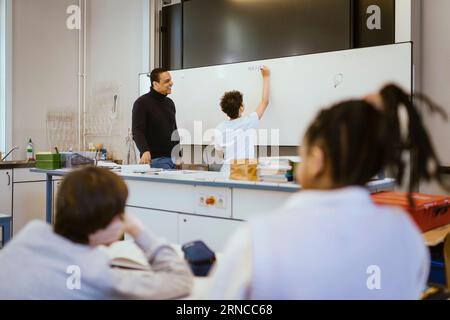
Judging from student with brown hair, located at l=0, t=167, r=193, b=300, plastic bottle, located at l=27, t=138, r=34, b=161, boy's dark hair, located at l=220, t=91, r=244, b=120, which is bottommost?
student with brown hair, located at l=0, t=167, r=193, b=300

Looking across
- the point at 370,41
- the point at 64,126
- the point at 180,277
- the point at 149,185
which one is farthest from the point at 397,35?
the point at 64,126

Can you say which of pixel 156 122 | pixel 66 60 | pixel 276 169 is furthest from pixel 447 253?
pixel 66 60

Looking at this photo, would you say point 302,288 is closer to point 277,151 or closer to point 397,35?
point 397,35

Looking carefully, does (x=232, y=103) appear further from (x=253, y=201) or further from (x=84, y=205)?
(x=84, y=205)

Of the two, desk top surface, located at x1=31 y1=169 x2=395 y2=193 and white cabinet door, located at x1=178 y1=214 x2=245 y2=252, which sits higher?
desk top surface, located at x1=31 y1=169 x2=395 y2=193

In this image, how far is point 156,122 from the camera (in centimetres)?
382

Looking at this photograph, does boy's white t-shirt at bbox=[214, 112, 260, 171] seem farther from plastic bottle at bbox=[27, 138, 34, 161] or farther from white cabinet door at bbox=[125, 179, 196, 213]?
plastic bottle at bbox=[27, 138, 34, 161]

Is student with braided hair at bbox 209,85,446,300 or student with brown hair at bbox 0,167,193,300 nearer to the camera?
student with braided hair at bbox 209,85,446,300

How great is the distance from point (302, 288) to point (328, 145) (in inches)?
8.9

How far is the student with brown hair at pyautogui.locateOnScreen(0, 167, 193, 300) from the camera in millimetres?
890

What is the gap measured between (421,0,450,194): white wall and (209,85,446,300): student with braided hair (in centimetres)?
265

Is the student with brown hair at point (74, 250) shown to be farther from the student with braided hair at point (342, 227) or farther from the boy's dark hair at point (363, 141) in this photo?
the boy's dark hair at point (363, 141)

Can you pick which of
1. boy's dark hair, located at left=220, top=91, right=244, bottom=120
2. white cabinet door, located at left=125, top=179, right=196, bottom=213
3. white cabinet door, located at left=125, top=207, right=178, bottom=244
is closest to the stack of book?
white cabinet door, located at left=125, top=179, right=196, bottom=213

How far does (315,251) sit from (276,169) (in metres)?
1.79
